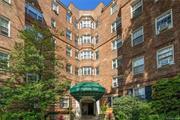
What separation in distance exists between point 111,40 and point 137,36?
9381 millimetres

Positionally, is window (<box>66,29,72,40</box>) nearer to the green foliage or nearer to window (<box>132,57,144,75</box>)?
window (<box>132,57,144,75</box>)

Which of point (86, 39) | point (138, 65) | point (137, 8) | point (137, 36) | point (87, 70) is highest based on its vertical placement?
point (137, 8)

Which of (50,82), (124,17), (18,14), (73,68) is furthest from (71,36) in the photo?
(50,82)

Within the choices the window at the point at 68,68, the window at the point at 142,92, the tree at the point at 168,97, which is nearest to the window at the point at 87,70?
the window at the point at 68,68

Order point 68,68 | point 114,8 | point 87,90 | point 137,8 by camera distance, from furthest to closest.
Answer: point 68,68, point 114,8, point 87,90, point 137,8

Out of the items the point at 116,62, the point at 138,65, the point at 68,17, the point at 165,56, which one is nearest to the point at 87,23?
the point at 68,17

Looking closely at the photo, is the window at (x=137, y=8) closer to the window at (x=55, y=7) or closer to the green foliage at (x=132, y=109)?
the green foliage at (x=132, y=109)

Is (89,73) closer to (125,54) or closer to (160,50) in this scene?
(125,54)

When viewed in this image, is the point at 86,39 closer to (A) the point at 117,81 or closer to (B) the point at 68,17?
(B) the point at 68,17

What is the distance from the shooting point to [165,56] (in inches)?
1019

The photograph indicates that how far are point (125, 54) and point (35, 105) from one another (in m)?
15.4

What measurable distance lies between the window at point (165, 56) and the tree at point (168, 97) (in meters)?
2.32

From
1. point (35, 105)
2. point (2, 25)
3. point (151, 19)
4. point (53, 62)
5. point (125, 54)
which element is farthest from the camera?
point (125, 54)

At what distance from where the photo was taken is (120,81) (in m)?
35.6
